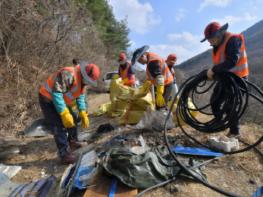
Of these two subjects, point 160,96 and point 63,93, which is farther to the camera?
point 160,96

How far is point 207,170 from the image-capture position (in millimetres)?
2602

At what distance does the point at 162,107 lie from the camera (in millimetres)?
3922

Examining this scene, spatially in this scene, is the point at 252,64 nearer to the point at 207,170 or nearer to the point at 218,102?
the point at 218,102

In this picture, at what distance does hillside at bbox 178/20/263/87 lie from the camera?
35.8 ft

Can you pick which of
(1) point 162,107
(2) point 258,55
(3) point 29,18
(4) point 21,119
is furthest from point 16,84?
(2) point 258,55

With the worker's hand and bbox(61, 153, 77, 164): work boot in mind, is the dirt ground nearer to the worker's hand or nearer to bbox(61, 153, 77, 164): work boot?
bbox(61, 153, 77, 164): work boot

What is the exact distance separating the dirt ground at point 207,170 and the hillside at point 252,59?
20.4ft

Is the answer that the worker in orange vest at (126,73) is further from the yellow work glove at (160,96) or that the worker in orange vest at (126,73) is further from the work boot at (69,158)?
the work boot at (69,158)

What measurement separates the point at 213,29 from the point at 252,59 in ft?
43.9

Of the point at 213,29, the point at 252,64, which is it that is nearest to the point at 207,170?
the point at 213,29

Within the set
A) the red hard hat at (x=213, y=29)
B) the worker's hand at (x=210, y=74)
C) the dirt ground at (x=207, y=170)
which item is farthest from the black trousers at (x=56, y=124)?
the red hard hat at (x=213, y=29)

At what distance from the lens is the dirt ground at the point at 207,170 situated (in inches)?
88.7

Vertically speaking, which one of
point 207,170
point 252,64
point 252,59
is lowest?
point 207,170

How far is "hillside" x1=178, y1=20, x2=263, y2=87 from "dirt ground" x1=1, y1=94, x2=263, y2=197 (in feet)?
20.4
